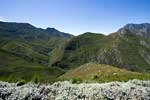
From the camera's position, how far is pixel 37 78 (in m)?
22.8

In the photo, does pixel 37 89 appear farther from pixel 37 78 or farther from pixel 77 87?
pixel 37 78

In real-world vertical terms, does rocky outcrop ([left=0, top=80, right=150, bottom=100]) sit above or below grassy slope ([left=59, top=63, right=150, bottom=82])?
above

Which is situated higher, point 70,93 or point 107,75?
point 70,93

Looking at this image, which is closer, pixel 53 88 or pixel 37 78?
pixel 53 88

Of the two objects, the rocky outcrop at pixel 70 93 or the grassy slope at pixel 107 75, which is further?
the grassy slope at pixel 107 75

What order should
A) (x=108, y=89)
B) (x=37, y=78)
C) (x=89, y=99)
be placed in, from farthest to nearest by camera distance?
(x=37, y=78)
(x=108, y=89)
(x=89, y=99)

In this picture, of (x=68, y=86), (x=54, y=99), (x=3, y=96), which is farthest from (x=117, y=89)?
(x=3, y=96)

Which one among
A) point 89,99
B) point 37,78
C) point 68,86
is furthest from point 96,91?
point 37,78

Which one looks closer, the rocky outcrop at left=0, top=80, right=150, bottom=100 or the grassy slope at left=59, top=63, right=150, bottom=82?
the rocky outcrop at left=0, top=80, right=150, bottom=100

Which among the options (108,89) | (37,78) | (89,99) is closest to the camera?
(89,99)

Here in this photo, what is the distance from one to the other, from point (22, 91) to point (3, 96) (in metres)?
1.12

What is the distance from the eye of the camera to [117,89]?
583 inches

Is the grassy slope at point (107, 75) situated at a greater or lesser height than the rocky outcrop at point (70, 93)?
lesser

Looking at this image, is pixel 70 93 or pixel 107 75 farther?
pixel 107 75
